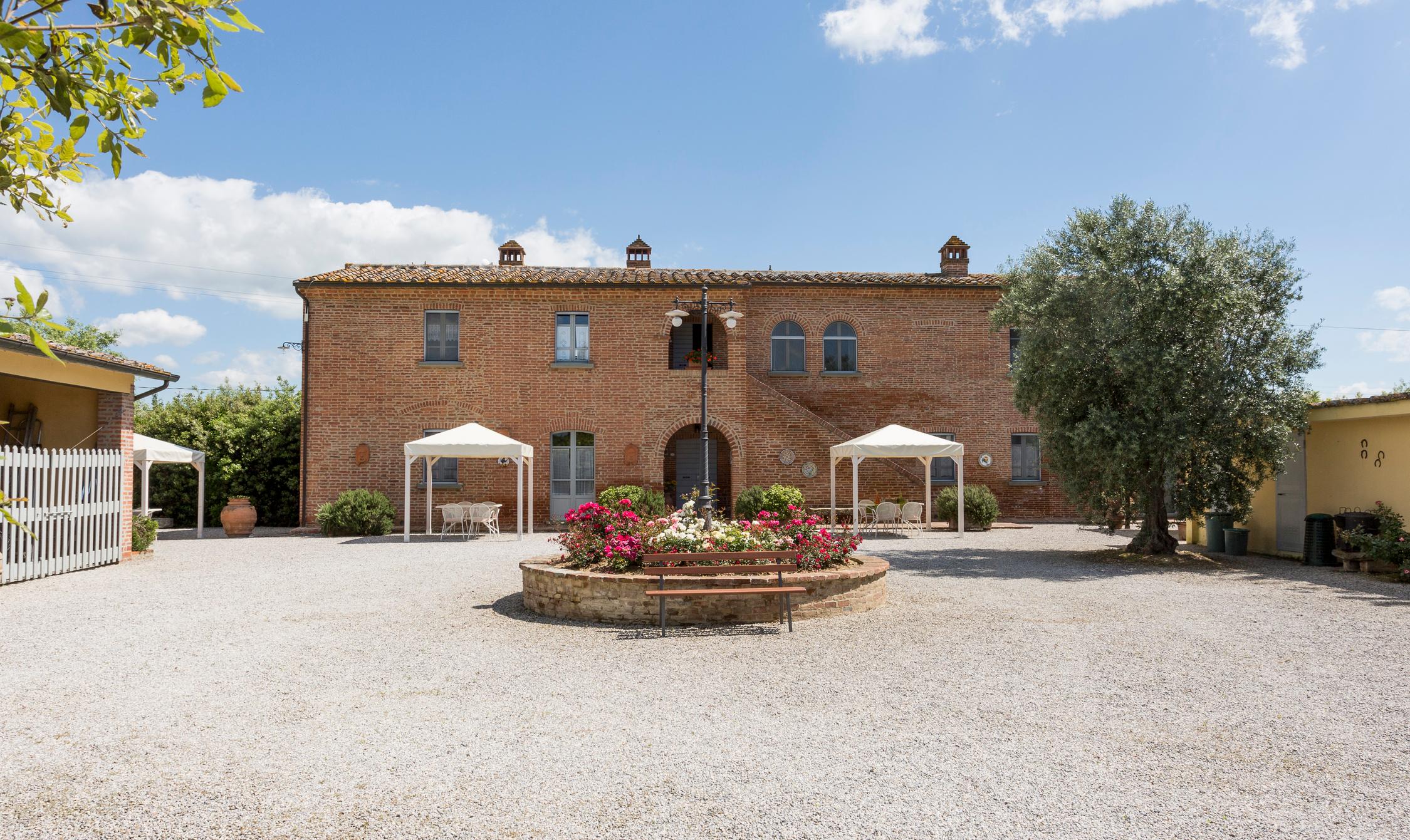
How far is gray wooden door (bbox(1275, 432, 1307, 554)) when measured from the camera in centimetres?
1372

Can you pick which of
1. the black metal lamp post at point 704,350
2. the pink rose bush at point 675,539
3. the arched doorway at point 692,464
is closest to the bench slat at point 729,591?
the pink rose bush at point 675,539

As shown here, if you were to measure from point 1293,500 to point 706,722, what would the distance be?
43.6 ft

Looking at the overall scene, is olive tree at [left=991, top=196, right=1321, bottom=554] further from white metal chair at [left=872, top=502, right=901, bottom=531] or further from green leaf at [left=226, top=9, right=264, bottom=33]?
green leaf at [left=226, top=9, right=264, bottom=33]

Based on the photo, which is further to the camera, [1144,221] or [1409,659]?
[1144,221]

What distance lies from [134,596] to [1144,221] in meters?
14.4

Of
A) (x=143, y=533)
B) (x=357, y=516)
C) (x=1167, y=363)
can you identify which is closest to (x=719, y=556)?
(x=1167, y=363)

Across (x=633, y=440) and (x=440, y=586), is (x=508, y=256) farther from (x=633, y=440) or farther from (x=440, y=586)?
(x=440, y=586)

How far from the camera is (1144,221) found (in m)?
13.1

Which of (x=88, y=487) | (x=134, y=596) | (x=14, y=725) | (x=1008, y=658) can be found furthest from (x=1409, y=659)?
(x=88, y=487)

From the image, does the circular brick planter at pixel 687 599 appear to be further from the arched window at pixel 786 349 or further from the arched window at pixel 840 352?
the arched window at pixel 840 352

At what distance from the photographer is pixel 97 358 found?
1168 cm

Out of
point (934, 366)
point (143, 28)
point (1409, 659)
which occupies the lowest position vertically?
point (1409, 659)

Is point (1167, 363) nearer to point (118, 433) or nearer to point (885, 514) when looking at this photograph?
point (885, 514)

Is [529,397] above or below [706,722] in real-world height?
above
